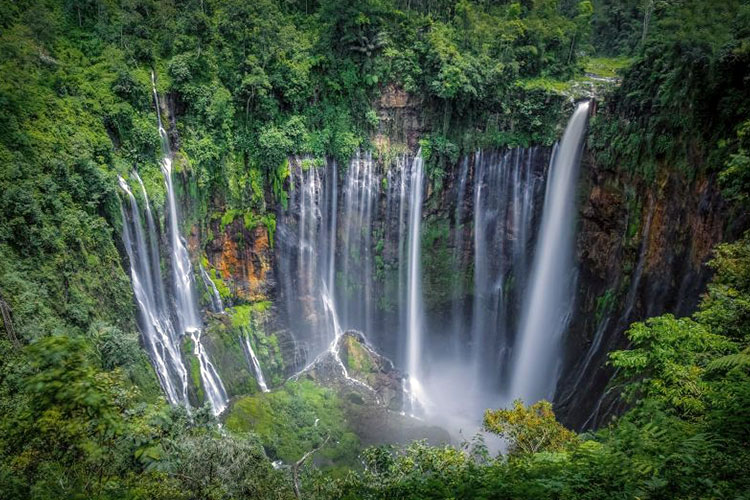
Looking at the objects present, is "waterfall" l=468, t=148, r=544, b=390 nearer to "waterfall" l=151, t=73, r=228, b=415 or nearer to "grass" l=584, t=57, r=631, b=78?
"grass" l=584, t=57, r=631, b=78

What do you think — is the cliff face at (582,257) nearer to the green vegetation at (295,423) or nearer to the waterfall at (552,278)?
the waterfall at (552,278)

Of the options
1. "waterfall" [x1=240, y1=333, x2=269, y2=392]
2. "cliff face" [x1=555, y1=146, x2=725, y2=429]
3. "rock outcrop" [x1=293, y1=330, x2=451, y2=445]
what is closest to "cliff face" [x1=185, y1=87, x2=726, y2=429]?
"cliff face" [x1=555, y1=146, x2=725, y2=429]

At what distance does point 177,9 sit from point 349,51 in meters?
7.82

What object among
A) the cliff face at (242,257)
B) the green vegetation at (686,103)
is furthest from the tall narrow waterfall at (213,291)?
the green vegetation at (686,103)

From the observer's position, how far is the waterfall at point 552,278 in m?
18.7

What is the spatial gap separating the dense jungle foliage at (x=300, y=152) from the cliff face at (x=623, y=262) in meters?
0.79

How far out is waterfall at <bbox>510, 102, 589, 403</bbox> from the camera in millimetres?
18703

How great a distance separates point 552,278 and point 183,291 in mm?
15065

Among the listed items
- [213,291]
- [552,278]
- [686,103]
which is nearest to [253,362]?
[213,291]

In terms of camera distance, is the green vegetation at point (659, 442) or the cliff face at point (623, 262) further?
the cliff face at point (623, 262)

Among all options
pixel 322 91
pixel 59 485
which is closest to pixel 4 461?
pixel 59 485

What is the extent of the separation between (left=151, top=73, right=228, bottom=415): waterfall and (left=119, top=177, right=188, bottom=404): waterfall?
0.76 metres

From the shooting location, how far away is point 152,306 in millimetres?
16016

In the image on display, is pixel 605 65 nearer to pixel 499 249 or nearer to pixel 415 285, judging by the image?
pixel 499 249
